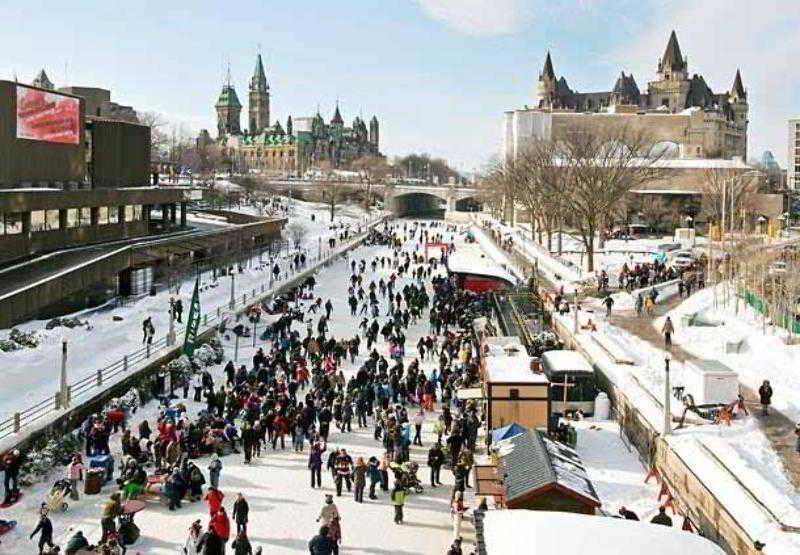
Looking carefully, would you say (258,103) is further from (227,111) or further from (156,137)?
(156,137)

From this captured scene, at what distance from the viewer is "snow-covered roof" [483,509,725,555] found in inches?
372

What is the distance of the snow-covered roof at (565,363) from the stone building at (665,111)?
8555 cm

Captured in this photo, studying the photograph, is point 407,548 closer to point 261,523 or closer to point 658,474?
point 261,523

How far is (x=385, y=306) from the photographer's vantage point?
39594mm

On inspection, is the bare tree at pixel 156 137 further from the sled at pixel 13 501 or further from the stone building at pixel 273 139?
the sled at pixel 13 501

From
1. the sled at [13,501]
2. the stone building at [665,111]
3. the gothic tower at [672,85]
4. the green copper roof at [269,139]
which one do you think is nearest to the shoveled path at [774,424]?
the sled at [13,501]

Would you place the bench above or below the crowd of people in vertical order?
above

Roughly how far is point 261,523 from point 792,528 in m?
8.02

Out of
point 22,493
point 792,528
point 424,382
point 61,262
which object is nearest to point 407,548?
point 792,528

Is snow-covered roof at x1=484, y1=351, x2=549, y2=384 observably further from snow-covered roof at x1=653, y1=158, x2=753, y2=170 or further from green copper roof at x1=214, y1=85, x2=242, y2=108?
green copper roof at x1=214, y1=85, x2=242, y2=108

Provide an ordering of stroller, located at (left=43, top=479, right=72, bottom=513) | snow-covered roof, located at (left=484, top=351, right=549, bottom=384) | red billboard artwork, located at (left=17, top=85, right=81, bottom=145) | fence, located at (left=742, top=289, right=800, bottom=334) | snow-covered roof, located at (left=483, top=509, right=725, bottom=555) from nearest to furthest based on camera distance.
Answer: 1. snow-covered roof, located at (left=483, top=509, right=725, bottom=555)
2. stroller, located at (left=43, top=479, right=72, bottom=513)
3. snow-covered roof, located at (left=484, top=351, right=549, bottom=384)
4. fence, located at (left=742, top=289, right=800, bottom=334)
5. red billboard artwork, located at (left=17, top=85, right=81, bottom=145)

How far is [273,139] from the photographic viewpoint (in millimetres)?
177250

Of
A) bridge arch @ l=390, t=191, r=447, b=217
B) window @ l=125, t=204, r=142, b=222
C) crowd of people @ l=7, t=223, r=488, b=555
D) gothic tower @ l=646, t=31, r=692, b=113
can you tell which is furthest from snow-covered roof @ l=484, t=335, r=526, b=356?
gothic tower @ l=646, t=31, r=692, b=113

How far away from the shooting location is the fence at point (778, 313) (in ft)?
85.9
